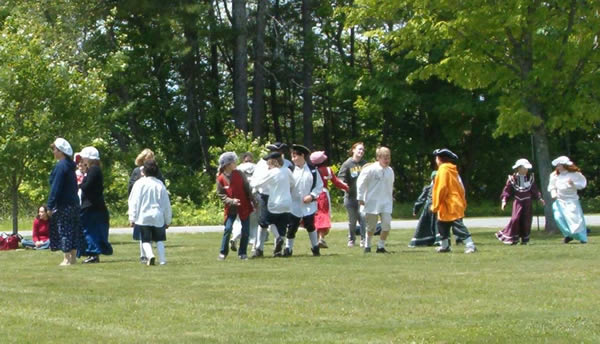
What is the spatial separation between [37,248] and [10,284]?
8961mm

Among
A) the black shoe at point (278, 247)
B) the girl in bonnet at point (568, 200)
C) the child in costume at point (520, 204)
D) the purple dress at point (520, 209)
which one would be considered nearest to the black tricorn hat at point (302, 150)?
the black shoe at point (278, 247)

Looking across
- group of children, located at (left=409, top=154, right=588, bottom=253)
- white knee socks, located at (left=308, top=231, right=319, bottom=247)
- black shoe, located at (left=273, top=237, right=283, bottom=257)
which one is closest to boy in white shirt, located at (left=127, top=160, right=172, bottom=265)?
black shoe, located at (left=273, top=237, right=283, bottom=257)

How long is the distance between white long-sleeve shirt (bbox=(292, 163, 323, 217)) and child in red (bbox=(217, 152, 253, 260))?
0.80 metres

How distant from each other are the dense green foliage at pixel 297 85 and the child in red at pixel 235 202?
8291 millimetres

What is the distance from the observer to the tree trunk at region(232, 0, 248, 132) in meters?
42.6

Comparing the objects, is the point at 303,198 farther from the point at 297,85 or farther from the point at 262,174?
the point at 297,85

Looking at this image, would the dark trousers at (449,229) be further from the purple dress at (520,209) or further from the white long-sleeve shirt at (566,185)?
the white long-sleeve shirt at (566,185)

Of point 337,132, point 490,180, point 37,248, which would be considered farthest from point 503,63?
point 337,132

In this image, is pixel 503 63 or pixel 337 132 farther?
pixel 337 132

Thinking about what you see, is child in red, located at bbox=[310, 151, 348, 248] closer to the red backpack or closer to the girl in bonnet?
the girl in bonnet

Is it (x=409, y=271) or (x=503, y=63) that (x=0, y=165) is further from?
(x=409, y=271)

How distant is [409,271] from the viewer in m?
15.4

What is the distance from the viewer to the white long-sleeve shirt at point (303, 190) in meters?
18.9

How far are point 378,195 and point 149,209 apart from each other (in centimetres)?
388
